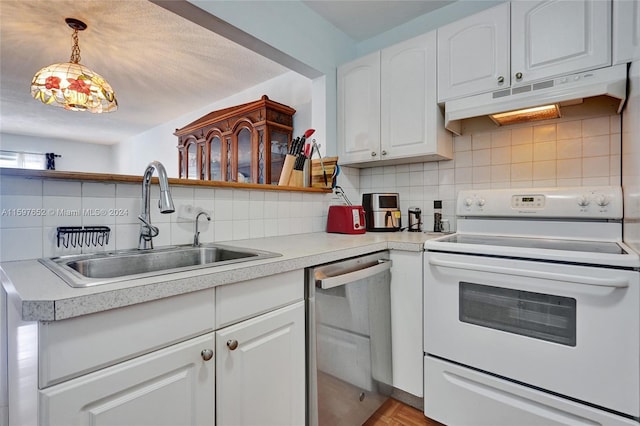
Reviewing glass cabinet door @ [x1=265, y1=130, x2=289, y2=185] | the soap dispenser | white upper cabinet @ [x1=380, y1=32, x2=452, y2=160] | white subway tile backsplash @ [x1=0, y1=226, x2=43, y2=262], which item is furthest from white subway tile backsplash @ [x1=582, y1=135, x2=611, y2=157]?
white subway tile backsplash @ [x1=0, y1=226, x2=43, y2=262]

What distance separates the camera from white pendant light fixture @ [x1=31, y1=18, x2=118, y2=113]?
230cm

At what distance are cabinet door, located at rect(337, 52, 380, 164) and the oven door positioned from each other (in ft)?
3.01

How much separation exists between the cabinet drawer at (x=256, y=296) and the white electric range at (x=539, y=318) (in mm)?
675

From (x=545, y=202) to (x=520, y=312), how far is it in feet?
2.03

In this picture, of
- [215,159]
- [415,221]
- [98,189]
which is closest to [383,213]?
[415,221]

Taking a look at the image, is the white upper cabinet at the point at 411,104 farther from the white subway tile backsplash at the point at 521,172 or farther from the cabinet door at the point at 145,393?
the cabinet door at the point at 145,393

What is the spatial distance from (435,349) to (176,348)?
1123 mm

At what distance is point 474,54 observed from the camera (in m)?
1.62

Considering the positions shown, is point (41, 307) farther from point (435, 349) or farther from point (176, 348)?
point (435, 349)

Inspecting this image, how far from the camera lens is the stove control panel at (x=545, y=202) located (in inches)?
53.6

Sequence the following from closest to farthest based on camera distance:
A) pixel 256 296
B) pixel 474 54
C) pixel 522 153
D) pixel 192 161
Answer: pixel 256 296, pixel 474 54, pixel 522 153, pixel 192 161

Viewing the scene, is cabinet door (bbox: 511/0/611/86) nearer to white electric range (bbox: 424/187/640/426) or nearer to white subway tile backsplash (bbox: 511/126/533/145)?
white subway tile backsplash (bbox: 511/126/533/145)

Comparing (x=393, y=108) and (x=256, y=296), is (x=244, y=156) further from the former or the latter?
(x=256, y=296)

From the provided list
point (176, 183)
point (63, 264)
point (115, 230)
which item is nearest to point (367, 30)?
point (176, 183)
